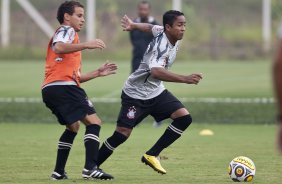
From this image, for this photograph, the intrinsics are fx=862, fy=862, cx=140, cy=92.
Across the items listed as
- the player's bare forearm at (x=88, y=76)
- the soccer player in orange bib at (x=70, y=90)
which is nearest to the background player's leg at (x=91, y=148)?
the soccer player in orange bib at (x=70, y=90)

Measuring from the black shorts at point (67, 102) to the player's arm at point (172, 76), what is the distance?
90 centimetres

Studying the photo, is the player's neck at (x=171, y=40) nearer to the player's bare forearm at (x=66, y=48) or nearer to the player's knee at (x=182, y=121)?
the player's knee at (x=182, y=121)

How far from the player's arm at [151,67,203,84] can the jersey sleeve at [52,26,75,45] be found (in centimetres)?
108

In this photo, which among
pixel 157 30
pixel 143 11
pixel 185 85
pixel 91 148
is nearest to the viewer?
pixel 91 148

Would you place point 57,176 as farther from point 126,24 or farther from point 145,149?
point 145,149

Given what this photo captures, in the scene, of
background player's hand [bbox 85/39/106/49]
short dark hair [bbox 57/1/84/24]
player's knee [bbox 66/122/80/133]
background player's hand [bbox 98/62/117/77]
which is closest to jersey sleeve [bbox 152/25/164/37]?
background player's hand [bbox 98/62/117/77]

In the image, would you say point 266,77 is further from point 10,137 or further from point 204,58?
point 10,137

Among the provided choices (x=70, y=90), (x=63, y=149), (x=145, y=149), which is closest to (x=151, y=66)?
(x=70, y=90)

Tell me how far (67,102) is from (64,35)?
780 millimetres

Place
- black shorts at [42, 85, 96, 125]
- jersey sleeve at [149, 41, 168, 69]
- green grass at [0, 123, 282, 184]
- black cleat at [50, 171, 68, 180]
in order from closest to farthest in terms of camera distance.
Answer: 1. black shorts at [42, 85, 96, 125]
2. black cleat at [50, 171, 68, 180]
3. jersey sleeve at [149, 41, 168, 69]
4. green grass at [0, 123, 282, 184]

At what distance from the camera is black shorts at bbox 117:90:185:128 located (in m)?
10.6

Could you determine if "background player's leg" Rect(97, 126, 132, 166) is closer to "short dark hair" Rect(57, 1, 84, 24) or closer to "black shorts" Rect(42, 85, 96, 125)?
"black shorts" Rect(42, 85, 96, 125)

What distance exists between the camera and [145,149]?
1386cm

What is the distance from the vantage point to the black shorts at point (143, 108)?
10.6 metres
